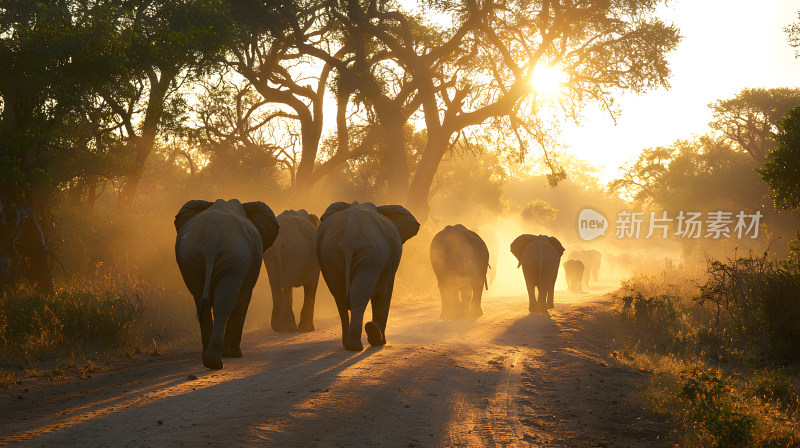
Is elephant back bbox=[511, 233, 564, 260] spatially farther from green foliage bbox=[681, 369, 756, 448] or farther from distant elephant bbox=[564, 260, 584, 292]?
distant elephant bbox=[564, 260, 584, 292]

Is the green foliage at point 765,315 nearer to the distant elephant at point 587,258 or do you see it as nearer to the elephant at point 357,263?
the elephant at point 357,263

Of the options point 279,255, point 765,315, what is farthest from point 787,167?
point 279,255

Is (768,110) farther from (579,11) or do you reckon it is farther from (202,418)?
(202,418)

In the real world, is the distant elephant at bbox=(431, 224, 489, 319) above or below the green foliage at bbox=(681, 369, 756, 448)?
above

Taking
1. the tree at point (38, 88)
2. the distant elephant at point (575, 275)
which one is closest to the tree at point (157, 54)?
the tree at point (38, 88)

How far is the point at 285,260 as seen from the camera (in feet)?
42.7

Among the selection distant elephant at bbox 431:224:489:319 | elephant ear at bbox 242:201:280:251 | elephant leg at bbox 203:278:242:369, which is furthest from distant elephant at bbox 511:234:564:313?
elephant leg at bbox 203:278:242:369

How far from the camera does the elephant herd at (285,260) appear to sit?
28.2 ft

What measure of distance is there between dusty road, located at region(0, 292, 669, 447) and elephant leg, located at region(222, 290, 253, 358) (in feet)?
0.82

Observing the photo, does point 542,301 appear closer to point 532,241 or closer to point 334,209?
point 532,241

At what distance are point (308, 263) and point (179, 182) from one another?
24628 mm

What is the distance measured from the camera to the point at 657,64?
26500 millimetres

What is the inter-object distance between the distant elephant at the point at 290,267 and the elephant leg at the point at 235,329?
334 centimetres

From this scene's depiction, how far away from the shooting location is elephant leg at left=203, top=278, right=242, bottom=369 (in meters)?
8.33
